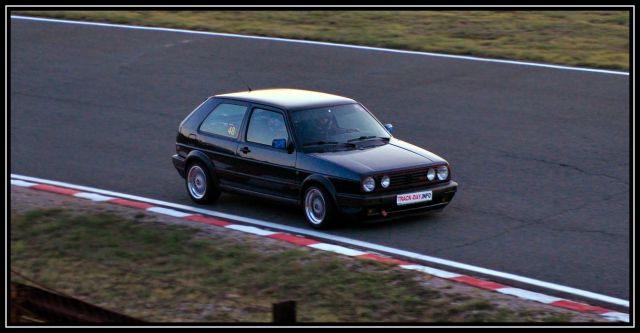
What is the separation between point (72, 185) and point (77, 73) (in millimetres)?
7230

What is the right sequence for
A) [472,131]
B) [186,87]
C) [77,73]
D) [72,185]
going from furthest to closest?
[77,73] → [186,87] → [472,131] → [72,185]

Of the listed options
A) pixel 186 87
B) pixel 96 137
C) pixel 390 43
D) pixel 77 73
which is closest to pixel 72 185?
pixel 96 137

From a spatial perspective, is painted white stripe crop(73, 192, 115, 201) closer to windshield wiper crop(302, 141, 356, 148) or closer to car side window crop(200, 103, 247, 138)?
car side window crop(200, 103, 247, 138)

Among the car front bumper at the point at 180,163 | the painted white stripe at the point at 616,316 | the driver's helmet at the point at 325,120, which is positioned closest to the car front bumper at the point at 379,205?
the driver's helmet at the point at 325,120

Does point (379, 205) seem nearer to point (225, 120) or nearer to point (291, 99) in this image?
point (291, 99)

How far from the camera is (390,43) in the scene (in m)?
22.0

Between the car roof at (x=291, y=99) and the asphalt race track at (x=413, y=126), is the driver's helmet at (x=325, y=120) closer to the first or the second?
the car roof at (x=291, y=99)

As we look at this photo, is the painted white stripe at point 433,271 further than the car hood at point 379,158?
No

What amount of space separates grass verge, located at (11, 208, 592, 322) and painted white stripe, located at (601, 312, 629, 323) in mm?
335

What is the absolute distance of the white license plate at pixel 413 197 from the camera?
1165 cm

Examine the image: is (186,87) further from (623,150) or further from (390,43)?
(623,150)

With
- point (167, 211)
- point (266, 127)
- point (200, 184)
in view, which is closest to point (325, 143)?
point (266, 127)

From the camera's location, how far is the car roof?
12641 millimetres

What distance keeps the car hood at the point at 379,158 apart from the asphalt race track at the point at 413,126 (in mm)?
698
